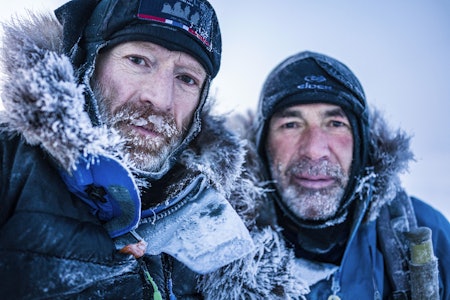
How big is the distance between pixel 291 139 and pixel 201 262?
1181 millimetres

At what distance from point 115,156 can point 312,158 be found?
135 cm

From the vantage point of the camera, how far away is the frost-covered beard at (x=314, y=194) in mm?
2273

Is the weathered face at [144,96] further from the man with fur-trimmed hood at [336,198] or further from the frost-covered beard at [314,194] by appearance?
the frost-covered beard at [314,194]

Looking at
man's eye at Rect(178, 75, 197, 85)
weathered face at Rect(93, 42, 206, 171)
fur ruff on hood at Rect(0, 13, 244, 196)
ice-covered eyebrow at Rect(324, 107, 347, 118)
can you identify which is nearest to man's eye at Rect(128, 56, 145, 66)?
weathered face at Rect(93, 42, 206, 171)

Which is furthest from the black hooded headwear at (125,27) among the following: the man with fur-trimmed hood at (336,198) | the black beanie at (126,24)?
the man with fur-trimmed hood at (336,198)

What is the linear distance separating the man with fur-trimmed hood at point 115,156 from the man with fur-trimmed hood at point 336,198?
0.35 metres

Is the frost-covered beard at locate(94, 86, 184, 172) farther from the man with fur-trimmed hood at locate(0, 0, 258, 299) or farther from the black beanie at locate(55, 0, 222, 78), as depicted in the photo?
the black beanie at locate(55, 0, 222, 78)

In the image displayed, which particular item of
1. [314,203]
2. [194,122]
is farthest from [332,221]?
[194,122]

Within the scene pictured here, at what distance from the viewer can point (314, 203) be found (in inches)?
89.4

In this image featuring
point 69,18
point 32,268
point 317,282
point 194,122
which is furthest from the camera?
point 317,282

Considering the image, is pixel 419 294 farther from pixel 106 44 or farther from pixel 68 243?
pixel 106 44

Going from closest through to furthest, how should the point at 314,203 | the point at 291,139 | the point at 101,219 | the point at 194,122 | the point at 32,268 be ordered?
1. the point at 32,268
2. the point at 101,219
3. the point at 194,122
4. the point at 314,203
5. the point at 291,139

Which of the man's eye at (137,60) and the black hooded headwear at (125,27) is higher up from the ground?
the black hooded headwear at (125,27)

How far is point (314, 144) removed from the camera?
7.61ft
